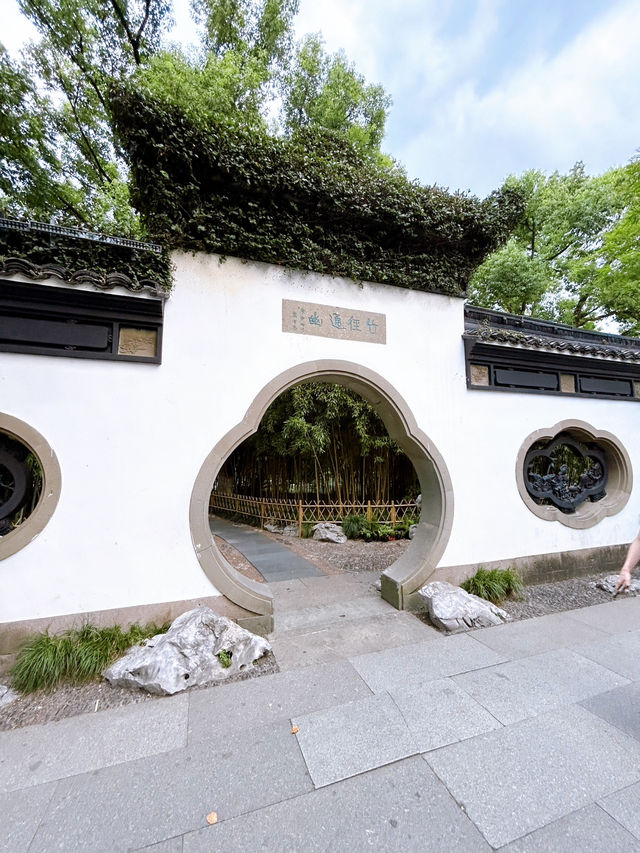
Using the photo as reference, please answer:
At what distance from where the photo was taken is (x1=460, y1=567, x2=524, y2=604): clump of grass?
3678 mm

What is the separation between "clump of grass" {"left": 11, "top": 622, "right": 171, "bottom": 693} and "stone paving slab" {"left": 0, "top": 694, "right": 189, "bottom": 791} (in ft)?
1.16

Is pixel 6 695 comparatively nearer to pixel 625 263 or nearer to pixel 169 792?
pixel 169 792

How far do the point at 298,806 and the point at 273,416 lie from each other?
5.83m

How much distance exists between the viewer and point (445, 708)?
2154mm

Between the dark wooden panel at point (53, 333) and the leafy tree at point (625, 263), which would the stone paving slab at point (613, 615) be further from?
the leafy tree at point (625, 263)

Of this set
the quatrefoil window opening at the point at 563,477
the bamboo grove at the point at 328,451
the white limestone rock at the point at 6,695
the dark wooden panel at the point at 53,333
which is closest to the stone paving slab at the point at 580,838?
the white limestone rock at the point at 6,695

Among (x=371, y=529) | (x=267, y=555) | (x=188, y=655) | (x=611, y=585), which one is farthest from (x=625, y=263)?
(x=188, y=655)

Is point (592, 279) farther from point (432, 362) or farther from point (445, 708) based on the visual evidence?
point (445, 708)

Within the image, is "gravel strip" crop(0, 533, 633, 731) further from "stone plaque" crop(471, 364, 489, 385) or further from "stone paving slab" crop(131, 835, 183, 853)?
"stone plaque" crop(471, 364, 489, 385)

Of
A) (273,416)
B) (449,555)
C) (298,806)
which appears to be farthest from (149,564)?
(273,416)

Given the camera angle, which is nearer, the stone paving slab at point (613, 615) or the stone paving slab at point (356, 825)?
the stone paving slab at point (356, 825)

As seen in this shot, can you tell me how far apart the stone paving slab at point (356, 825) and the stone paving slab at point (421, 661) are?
0.76 metres

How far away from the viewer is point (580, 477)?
4.82 m

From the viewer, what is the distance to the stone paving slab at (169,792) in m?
1.43
